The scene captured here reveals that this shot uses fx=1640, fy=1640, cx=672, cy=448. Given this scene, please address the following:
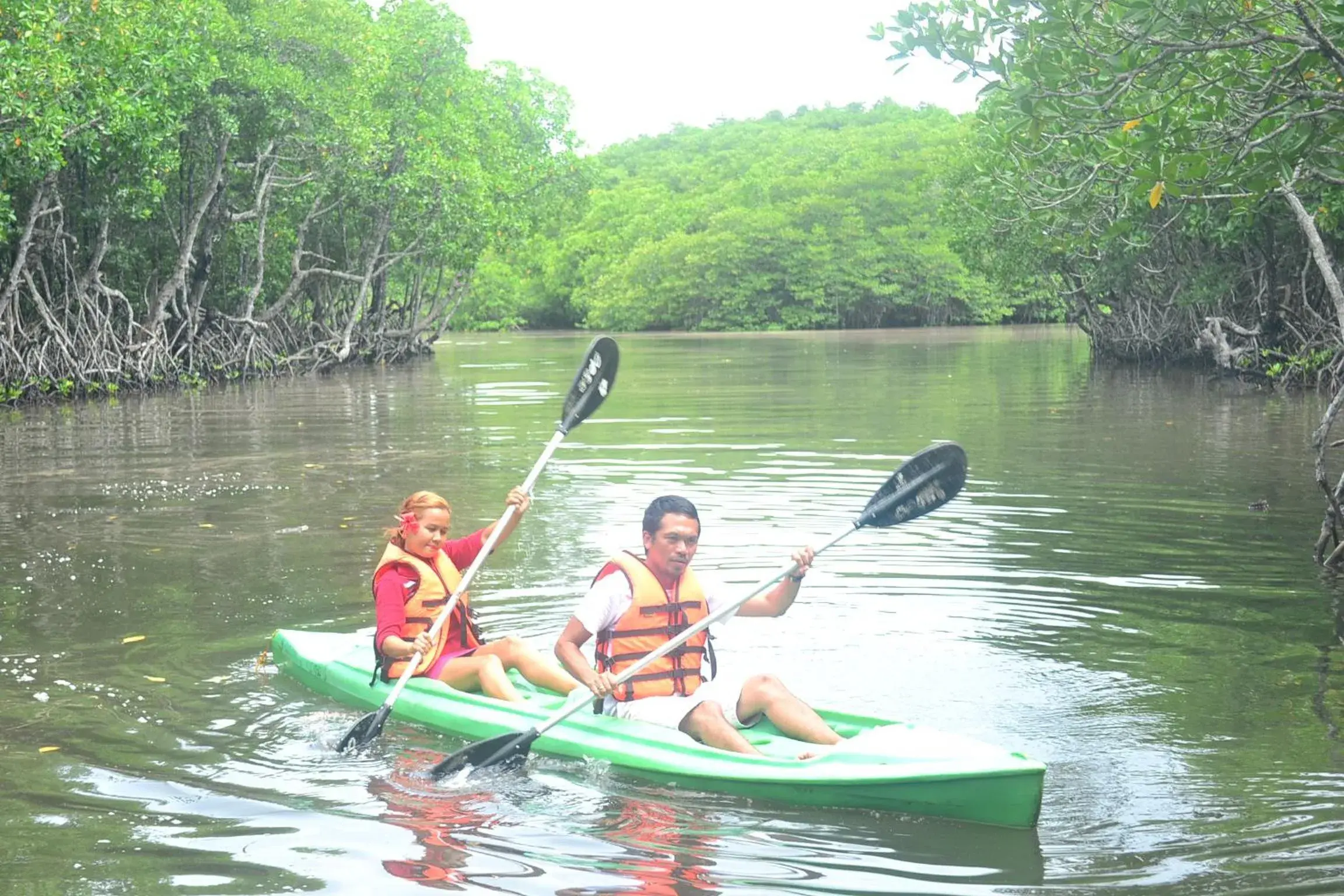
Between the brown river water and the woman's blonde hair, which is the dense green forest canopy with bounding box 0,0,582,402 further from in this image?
the woman's blonde hair

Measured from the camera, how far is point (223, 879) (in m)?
4.24

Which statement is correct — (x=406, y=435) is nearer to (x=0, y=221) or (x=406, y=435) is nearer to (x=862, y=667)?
(x=0, y=221)

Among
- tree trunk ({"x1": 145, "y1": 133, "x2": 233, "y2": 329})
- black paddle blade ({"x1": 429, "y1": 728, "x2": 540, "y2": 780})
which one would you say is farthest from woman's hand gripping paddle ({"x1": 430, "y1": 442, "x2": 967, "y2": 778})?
tree trunk ({"x1": 145, "y1": 133, "x2": 233, "y2": 329})

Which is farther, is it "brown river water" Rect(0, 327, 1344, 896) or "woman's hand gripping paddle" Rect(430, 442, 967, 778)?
"woman's hand gripping paddle" Rect(430, 442, 967, 778)

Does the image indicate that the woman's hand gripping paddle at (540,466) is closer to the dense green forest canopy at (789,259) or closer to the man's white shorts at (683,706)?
the man's white shorts at (683,706)

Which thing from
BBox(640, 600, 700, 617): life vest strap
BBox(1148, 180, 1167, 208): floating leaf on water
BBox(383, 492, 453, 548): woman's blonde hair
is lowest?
BBox(640, 600, 700, 617): life vest strap

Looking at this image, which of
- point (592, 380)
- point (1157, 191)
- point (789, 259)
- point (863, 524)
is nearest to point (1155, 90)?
point (1157, 191)

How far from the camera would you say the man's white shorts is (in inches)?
210

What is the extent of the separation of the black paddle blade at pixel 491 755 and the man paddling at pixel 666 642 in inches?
11.1

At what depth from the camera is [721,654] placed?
276 inches

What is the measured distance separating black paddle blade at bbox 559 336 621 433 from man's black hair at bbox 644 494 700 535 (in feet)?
6.73

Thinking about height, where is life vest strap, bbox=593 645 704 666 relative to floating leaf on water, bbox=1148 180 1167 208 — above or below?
below

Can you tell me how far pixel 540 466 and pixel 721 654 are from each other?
1.14 m

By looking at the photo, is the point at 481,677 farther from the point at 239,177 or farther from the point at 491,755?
the point at 239,177
